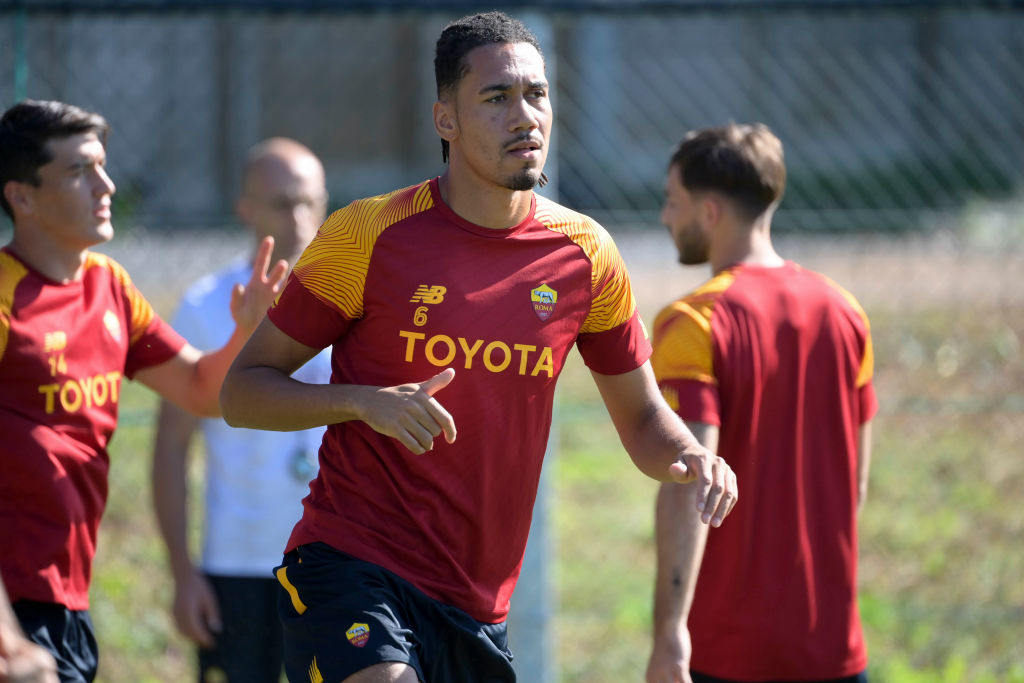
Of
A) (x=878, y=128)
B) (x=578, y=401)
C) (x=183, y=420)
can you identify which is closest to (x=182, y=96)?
(x=578, y=401)

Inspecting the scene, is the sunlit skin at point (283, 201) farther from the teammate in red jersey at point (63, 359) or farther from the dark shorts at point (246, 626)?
the dark shorts at point (246, 626)

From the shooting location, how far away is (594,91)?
44.3 feet

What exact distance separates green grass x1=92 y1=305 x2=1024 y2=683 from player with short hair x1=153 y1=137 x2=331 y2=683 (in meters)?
1.00

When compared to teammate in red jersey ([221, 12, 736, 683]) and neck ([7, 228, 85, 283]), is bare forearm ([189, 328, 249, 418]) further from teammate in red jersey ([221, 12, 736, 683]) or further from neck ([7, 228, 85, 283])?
teammate in red jersey ([221, 12, 736, 683])

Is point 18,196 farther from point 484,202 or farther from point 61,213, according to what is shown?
point 484,202

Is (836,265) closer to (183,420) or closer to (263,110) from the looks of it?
(263,110)

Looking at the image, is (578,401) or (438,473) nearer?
(438,473)

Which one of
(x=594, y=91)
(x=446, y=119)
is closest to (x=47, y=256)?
(x=446, y=119)

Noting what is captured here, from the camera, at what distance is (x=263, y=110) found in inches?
450

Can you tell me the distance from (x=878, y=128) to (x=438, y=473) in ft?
52.3

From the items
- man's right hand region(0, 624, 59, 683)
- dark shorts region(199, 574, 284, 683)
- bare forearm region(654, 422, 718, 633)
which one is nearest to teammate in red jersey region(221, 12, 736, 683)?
bare forearm region(654, 422, 718, 633)

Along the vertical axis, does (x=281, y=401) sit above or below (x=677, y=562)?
above

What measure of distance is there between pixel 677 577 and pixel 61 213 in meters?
2.06

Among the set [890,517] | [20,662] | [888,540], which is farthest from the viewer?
[890,517]
